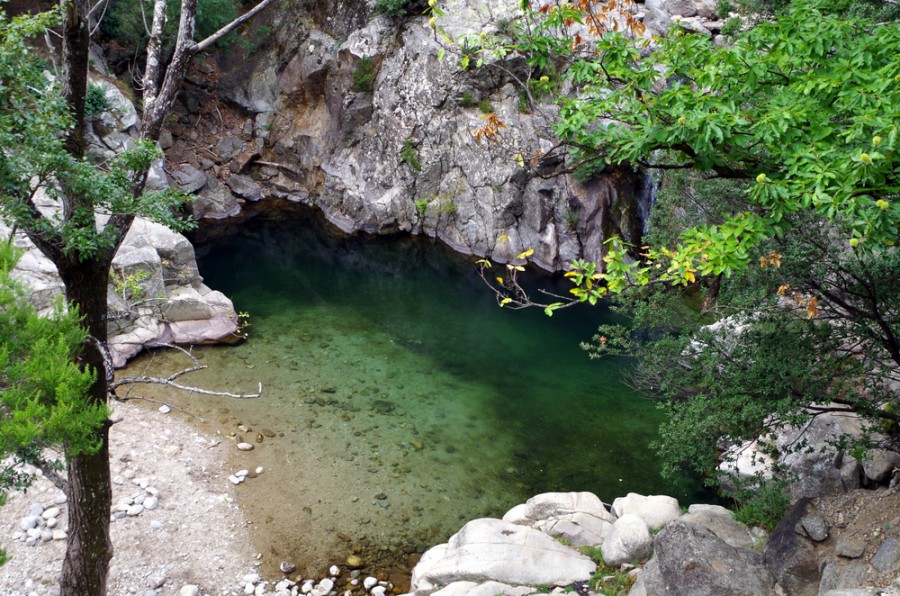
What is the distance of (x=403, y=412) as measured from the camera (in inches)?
642

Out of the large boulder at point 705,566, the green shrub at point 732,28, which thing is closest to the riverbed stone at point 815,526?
the large boulder at point 705,566

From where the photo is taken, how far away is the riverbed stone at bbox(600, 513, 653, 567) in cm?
1001

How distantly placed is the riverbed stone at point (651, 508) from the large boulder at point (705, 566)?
2.30 metres

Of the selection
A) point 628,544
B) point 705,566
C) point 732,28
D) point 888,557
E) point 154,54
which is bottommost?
point 628,544

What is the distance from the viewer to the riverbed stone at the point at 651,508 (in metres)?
11.2

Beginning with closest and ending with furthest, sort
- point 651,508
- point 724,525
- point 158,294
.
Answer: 1. point 724,525
2. point 651,508
3. point 158,294

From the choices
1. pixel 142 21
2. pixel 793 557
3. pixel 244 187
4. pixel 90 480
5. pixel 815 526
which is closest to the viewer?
pixel 90 480

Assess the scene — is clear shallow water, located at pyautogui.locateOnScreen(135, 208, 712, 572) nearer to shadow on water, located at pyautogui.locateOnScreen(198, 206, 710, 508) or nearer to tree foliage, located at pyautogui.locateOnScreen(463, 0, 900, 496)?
shadow on water, located at pyautogui.locateOnScreen(198, 206, 710, 508)

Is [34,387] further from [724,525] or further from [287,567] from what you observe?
[724,525]

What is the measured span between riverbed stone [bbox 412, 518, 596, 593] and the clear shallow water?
4.64ft

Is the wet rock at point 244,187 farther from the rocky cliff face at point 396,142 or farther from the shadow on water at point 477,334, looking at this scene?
the shadow on water at point 477,334

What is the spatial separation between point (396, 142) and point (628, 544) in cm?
2456

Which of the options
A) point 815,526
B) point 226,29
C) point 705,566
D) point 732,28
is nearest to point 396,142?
point 732,28

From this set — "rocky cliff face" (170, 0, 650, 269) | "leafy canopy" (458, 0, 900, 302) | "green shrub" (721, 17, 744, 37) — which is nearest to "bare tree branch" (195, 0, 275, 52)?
"leafy canopy" (458, 0, 900, 302)
